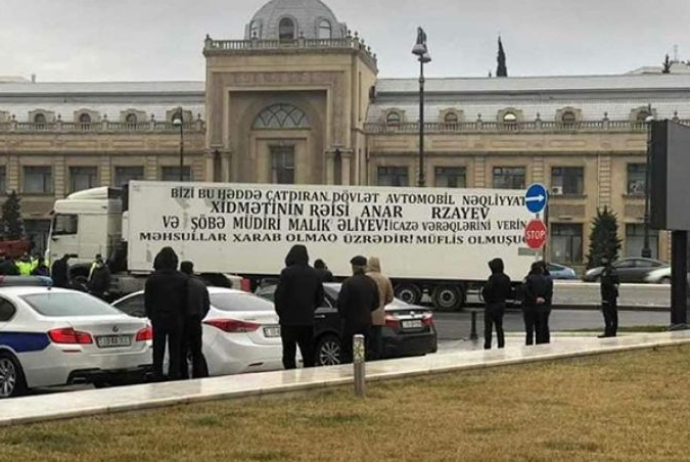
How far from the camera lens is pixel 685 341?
2036cm

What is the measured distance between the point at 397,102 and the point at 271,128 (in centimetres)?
966

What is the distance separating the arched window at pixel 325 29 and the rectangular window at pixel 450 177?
13732mm

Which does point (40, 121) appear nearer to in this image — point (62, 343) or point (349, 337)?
point (349, 337)

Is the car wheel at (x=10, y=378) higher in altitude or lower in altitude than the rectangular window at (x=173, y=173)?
lower

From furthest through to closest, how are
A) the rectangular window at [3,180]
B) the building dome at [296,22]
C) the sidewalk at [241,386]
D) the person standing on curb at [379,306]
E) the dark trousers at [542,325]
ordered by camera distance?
the building dome at [296,22] < the rectangular window at [3,180] < the dark trousers at [542,325] < the person standing on curb at [379,306] < the sidewalk at [241,386]

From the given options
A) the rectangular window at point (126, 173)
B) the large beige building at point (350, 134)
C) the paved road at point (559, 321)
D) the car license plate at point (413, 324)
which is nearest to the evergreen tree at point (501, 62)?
the large beige building at point (350, 134)

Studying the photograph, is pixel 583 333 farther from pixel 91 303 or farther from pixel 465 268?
pixel 91 303

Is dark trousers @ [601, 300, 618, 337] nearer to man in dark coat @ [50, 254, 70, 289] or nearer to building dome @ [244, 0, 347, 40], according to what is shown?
man in dark coat @ [50, 254, 70, 289]

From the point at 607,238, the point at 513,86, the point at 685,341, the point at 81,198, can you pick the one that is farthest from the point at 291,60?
the point at 685,341

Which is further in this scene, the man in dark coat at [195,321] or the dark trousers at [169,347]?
the man in dark coat at [195,321]

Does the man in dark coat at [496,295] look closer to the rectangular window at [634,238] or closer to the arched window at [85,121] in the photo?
the rectangular window at [634,238]

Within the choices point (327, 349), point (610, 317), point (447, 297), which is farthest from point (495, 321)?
point (447, 297)

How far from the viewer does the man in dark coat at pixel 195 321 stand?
1442 cm

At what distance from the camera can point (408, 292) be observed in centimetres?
3619
